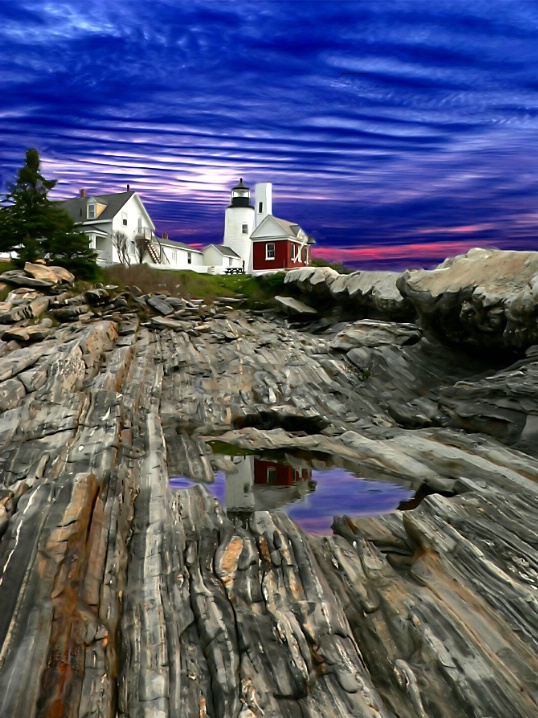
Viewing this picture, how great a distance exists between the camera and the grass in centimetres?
4769

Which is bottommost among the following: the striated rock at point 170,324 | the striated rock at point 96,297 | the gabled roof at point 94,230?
the striated rock at point 170,324

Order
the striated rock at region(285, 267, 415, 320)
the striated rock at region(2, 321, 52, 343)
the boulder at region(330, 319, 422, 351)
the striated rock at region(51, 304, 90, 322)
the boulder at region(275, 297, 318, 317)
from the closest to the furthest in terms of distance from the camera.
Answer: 1. the striated rock at region(2, 321, 52, 343)
2. the boulder at region(330, 319, 422, 351)
3. the striated rock at region(51, 304, 90, 322)
4. the striated rock at region(285, 267, 415, 320)
5. the boulder at region(275, 297, 318, 317)

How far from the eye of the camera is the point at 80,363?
21.3m

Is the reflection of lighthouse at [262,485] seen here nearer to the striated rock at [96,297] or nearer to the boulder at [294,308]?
the striated rock at [96,297]

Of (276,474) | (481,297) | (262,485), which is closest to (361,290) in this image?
(481,297)

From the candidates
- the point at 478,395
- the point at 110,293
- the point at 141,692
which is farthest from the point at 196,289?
the point at 141,692

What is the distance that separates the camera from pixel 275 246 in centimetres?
6756

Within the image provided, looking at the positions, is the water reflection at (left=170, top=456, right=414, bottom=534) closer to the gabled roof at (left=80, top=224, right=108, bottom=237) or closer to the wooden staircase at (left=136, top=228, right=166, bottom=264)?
the gabled roof at (left=80, top=224, right=108, bottom=237)

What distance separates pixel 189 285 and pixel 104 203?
22763 millimetres

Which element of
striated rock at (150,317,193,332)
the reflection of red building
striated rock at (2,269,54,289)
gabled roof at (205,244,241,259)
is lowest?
the reflection of red building

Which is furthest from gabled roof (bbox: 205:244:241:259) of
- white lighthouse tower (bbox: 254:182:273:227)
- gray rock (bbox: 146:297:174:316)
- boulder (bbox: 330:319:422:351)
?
boulder (bbox: 330:319:422:351)

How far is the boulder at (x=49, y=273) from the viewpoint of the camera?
116 ft

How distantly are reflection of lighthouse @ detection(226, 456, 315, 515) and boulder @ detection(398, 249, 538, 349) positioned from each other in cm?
938

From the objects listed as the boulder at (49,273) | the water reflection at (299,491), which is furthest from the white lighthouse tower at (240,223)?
the water reflection at (299,491)
